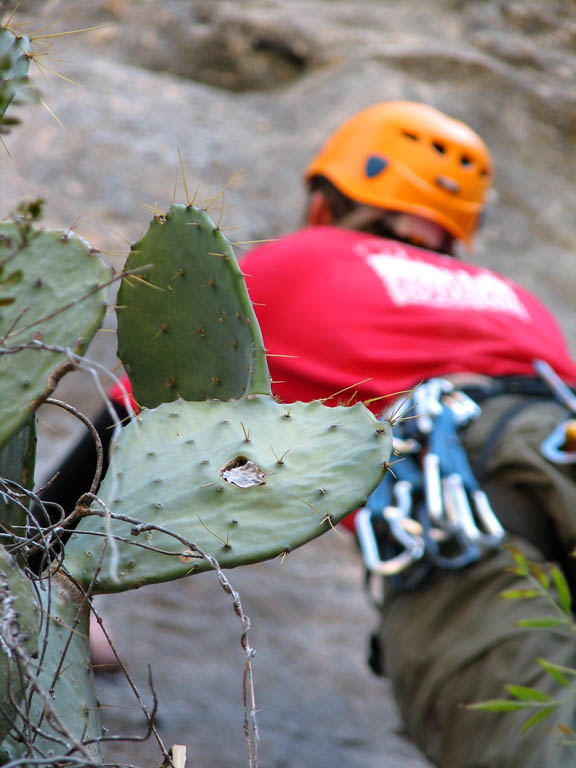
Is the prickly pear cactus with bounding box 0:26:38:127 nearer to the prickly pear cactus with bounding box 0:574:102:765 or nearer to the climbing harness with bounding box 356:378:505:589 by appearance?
the prickly pear cactus with bounding box 0:574:102:765

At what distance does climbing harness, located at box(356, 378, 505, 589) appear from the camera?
1.86m

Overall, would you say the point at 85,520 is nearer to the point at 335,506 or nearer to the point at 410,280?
the point at 335,506

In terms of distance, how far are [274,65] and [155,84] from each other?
0.97m

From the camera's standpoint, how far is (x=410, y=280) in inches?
85.0

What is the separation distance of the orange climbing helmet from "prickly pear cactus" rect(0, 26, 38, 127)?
6.13ft

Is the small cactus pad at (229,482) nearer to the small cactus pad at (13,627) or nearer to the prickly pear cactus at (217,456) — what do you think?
the prickly pear cactus at (217,456)

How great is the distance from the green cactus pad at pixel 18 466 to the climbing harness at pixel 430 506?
1047 mm

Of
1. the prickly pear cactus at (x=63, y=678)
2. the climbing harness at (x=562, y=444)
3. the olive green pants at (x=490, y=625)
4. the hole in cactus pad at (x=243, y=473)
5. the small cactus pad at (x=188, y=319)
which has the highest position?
the small cactus pad at (x=188, y=319)

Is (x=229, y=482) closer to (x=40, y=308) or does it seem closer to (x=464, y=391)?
(x=40, y=308)

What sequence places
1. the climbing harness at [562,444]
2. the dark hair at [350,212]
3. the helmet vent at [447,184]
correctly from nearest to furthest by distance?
the climbing harness at [562,444], the dark hair at [350,212], the helmet vent at [447,184]

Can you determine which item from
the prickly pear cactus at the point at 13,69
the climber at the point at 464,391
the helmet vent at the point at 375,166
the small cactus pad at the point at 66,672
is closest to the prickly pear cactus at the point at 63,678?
the small cactus pad at the point at 66,672

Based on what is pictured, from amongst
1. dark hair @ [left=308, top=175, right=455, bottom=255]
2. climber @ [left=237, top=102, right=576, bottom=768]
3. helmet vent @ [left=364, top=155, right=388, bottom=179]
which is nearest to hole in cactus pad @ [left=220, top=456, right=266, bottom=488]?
climber @ [left=237, top=102, right=576, bottom=768]

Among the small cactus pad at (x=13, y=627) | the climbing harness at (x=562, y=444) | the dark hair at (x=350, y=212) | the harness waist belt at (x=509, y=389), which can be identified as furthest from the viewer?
the dark hair at (x=350, y=212)

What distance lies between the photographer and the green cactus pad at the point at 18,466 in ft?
2.72
